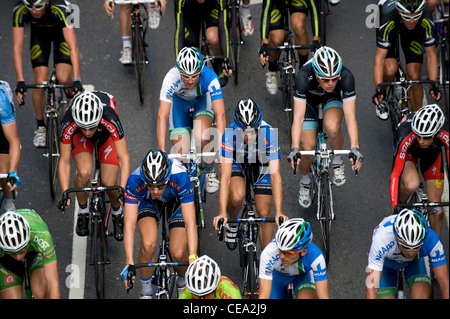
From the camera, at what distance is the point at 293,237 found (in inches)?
365

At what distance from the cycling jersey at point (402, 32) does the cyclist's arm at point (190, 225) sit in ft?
12.7

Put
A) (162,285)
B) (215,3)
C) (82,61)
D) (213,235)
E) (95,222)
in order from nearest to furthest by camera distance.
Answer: (162,285) → (95,222) → (213,235) → (215,3) → (82,61)

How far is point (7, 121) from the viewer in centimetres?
1120

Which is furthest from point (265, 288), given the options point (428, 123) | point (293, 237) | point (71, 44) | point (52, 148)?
point (71, 44)

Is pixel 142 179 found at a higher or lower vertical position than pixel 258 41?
lower

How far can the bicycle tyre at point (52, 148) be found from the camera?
1216cm

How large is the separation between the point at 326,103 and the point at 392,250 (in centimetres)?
240

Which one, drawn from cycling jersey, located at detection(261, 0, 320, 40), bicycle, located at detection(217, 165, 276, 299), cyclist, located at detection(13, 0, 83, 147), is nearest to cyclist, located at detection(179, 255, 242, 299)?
bicycle, located at detection(217, 165, 276, 299)

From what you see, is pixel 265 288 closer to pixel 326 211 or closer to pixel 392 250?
pixel 392 250

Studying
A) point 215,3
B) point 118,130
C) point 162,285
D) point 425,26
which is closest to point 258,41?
point 215,3

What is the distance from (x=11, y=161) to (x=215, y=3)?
3653 millimetres

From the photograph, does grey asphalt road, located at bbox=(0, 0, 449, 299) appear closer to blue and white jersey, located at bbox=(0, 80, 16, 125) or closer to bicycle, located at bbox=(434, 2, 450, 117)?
bicycle, located at bbox=(434, 2, 450, 117)

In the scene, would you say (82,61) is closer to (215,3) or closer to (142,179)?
(215,3)

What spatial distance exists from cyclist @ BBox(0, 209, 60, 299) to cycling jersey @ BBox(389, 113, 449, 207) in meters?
3.83
